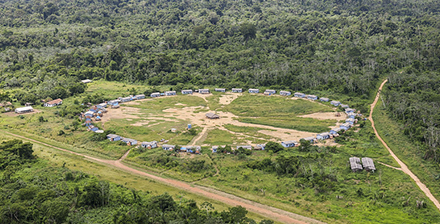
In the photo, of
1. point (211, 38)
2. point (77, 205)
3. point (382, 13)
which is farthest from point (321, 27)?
point (77, 205)

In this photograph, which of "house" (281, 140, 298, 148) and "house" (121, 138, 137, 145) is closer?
"house" (281, 140, 298, 148)

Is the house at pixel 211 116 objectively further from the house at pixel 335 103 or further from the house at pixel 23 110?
the house at pixel 23 110

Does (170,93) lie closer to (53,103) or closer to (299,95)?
(53,103)

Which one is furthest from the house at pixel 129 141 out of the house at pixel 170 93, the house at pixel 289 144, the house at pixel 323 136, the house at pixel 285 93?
the house at pixel 285 93

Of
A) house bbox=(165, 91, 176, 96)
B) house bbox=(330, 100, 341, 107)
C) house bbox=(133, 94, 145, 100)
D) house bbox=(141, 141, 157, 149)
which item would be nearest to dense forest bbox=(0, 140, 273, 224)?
house bbox=(141, 141, 157, 149)

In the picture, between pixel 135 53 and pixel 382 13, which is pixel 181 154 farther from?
pixel 382 13

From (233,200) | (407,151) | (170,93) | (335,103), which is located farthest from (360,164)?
(170,93)

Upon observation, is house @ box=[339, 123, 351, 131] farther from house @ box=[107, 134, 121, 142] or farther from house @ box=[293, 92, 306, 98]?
house @ box=[107, 134, 121, 142]
